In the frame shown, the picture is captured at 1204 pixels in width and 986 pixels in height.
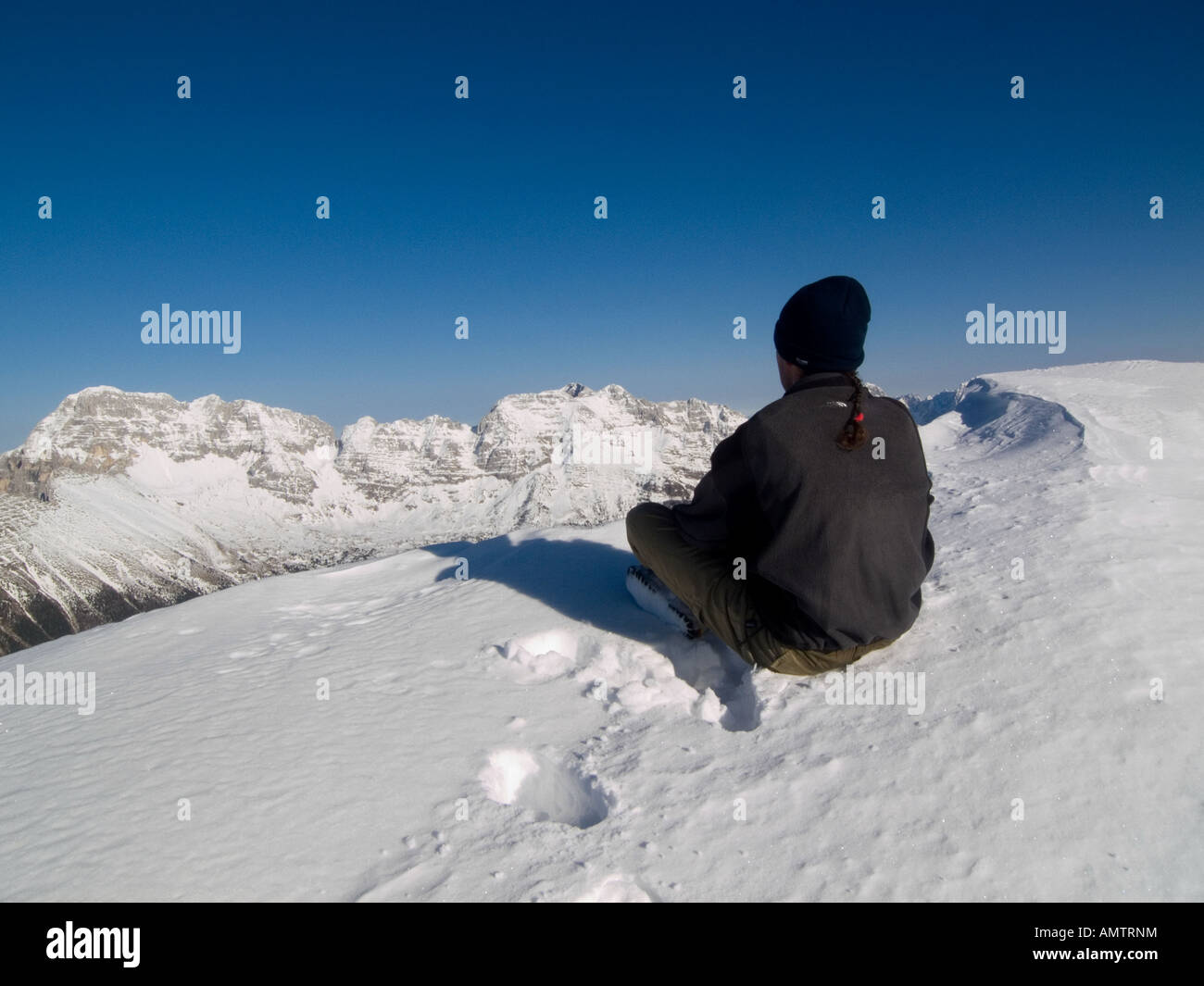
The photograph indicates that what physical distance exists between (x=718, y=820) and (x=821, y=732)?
1047 millimetres

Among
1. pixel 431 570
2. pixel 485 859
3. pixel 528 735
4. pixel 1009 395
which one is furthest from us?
pixel 1009 395

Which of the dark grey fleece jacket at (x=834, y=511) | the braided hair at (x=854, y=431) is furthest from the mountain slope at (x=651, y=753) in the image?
the braided hair at (x=854, y=431)

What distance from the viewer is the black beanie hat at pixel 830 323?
4.68 meters

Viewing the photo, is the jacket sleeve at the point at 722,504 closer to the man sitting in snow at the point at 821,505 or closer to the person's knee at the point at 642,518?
the man sitting in snow at the point at 821,505

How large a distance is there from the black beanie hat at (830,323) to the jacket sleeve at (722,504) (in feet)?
2.47

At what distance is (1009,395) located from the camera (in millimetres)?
14094

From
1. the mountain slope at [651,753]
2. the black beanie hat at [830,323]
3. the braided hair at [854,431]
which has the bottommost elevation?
the mountain slope at [651,753]

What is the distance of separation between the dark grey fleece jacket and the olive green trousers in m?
0.23

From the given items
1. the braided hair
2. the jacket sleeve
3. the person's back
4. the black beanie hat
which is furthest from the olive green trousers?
the black beanie hat

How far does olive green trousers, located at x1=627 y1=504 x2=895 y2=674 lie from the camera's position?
4969 mm

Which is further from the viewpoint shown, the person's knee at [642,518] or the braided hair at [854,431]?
the person's knee at [642,518]
